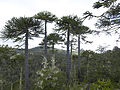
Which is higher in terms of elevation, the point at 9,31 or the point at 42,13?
the point at 42,13

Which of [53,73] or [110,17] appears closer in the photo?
[53,73]

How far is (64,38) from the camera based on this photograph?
48.9ft

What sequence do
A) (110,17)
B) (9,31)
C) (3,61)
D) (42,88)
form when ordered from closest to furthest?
1. (42,88)
2. (110,17)
3. (9,31)
4. (3,61)

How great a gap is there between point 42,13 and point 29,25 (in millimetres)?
2910

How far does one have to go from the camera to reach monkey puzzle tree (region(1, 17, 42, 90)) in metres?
11.6

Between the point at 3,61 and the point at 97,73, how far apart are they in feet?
44.5

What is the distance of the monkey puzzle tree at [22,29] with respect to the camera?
11.6 m

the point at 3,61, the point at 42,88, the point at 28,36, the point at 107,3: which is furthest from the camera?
the point at 3,61

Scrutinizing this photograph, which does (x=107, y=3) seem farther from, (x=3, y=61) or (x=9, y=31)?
(x=3, y=61)

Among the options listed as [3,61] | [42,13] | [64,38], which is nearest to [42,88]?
[64,38]

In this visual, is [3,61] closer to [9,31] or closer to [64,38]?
[9,31]

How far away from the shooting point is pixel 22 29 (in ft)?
40.8

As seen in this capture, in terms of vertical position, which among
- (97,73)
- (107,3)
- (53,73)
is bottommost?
(97,73)

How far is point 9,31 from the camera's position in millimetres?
11984
